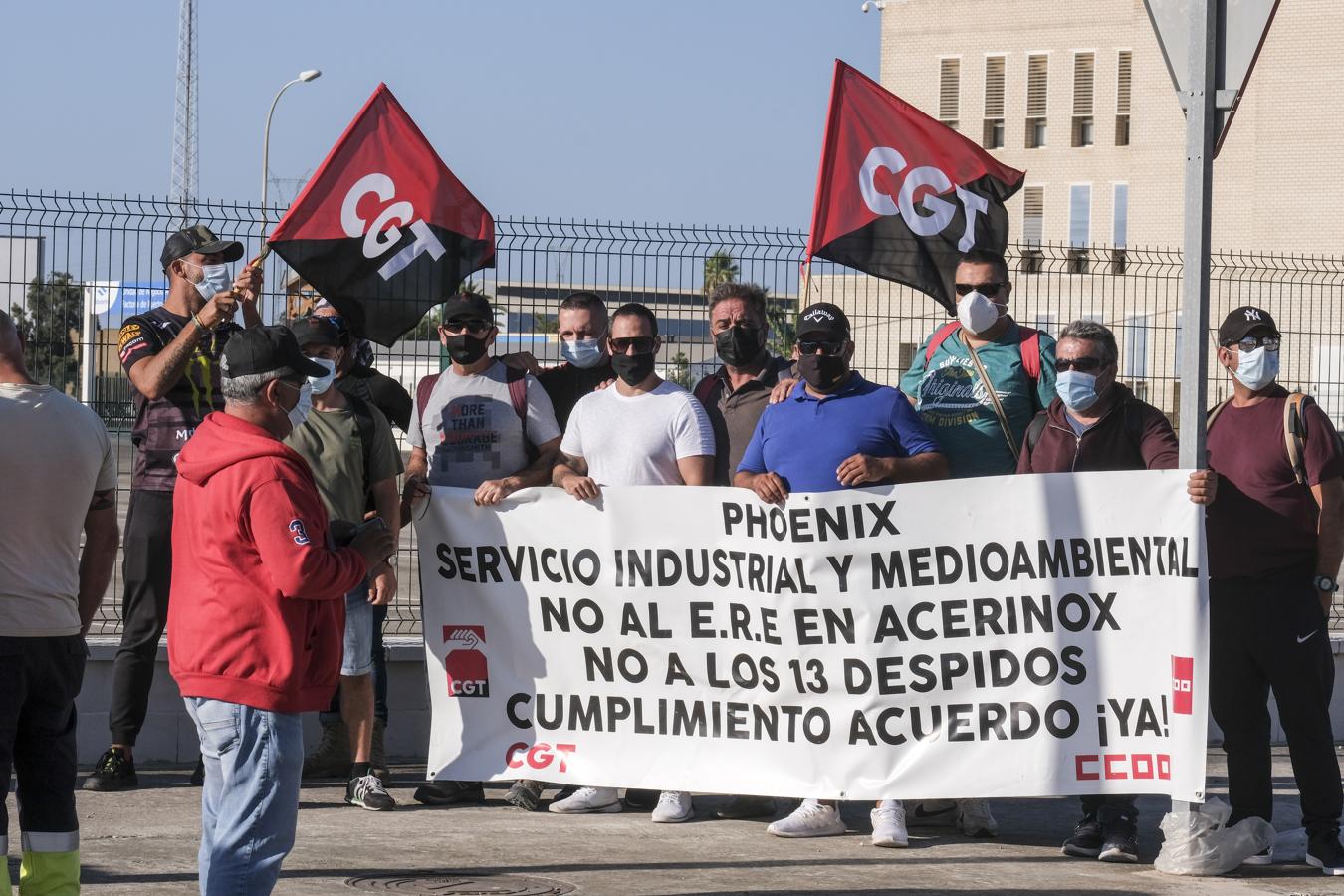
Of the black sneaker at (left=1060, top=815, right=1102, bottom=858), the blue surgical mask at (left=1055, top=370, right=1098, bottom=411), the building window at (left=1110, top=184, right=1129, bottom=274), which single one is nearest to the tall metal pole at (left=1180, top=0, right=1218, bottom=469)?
the blue surgical mask at (left=1055, top=370, right=1098, bottom=411)

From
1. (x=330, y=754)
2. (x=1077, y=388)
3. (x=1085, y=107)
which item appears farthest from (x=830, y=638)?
(x=1085, y=107)

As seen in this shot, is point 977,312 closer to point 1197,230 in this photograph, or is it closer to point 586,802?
point 1197,230

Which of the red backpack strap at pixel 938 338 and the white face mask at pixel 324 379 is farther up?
the red backpack strap at pixel 938 338

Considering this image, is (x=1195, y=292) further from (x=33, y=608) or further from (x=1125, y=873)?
(x=33, y=608)

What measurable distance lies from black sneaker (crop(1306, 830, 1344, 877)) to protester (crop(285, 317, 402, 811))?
12.3 ft

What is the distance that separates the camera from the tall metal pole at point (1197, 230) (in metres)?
6.89

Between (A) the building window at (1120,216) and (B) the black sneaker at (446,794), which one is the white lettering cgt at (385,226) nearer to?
(B) the black sneaker at (446,794)

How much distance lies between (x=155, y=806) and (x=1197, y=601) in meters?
4.36

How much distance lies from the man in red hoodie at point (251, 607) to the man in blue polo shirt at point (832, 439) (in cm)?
281

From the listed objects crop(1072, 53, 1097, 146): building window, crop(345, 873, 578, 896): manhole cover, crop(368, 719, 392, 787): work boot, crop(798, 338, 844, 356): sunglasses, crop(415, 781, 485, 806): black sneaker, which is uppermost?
crop(1072, 53, 1097, 146): building window

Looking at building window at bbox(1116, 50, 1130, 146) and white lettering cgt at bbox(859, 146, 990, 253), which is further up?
building window at bbox(1116, 50, 1130, 146)

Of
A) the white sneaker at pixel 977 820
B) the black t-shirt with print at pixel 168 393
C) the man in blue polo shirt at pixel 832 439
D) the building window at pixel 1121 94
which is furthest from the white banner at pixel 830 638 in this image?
the building window at pixel 1121 94

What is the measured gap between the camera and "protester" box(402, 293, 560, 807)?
26.6 ft

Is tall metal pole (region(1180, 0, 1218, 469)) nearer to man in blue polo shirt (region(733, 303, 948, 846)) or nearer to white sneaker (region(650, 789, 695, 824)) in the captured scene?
man in blue polo shirt (region(733, 303, 948, 846))
